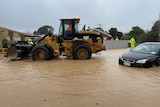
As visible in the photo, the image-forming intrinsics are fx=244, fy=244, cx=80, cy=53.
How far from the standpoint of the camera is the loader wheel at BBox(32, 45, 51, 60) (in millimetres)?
14595

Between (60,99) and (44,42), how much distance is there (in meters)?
9.84

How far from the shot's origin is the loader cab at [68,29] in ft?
50.2

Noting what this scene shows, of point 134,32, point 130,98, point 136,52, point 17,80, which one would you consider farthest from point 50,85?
point 134,32

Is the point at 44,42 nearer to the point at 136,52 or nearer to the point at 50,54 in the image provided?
the point at 50,54

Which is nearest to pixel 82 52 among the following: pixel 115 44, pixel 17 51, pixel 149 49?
pixel 17 51

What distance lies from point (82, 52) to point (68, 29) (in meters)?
1.72

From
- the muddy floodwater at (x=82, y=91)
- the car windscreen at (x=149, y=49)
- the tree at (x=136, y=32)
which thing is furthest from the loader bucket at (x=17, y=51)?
the tree at (x=136, y=32)

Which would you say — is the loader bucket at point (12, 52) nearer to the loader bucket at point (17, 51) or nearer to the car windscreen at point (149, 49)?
the loader bucket at point (17, 51)

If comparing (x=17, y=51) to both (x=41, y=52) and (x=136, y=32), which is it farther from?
(x=136, y=32)

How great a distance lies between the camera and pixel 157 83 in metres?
7.66

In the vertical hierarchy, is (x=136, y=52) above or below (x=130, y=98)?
above

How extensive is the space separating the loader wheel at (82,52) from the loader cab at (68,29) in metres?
0.92

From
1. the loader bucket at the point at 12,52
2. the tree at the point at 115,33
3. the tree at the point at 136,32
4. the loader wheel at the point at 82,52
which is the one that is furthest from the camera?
the tree at the point at 115,33

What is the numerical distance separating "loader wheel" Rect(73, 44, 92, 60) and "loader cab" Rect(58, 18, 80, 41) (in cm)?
92
